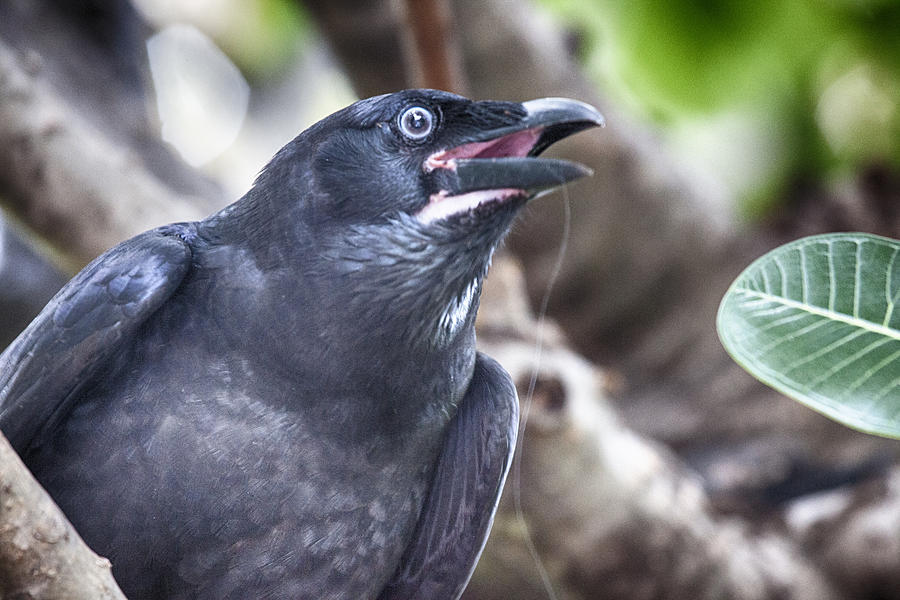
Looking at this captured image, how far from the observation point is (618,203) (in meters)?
4.02

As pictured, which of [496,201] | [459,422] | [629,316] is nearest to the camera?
[496,201]

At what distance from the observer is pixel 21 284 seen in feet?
11.3

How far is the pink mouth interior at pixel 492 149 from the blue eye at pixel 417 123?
0.05 metres

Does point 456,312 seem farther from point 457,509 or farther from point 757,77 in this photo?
point 757,77

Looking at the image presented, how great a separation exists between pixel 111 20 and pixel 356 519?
2.71 meters

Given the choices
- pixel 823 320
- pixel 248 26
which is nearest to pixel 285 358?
pixel 823 320

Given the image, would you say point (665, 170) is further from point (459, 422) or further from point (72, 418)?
point (72, 418)

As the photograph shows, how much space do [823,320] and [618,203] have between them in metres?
2.77

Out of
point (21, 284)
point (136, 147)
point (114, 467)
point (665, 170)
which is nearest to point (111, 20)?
point (136, 147)

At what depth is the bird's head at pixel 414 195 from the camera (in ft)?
A: 5.21

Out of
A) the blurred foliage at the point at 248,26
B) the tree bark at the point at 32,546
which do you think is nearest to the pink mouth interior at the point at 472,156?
the tree bark at the point at 32,546

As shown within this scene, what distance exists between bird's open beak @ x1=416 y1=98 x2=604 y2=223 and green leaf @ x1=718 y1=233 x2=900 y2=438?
1.09 ft

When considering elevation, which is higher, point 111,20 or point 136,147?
point 111,20

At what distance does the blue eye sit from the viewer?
1642mm
